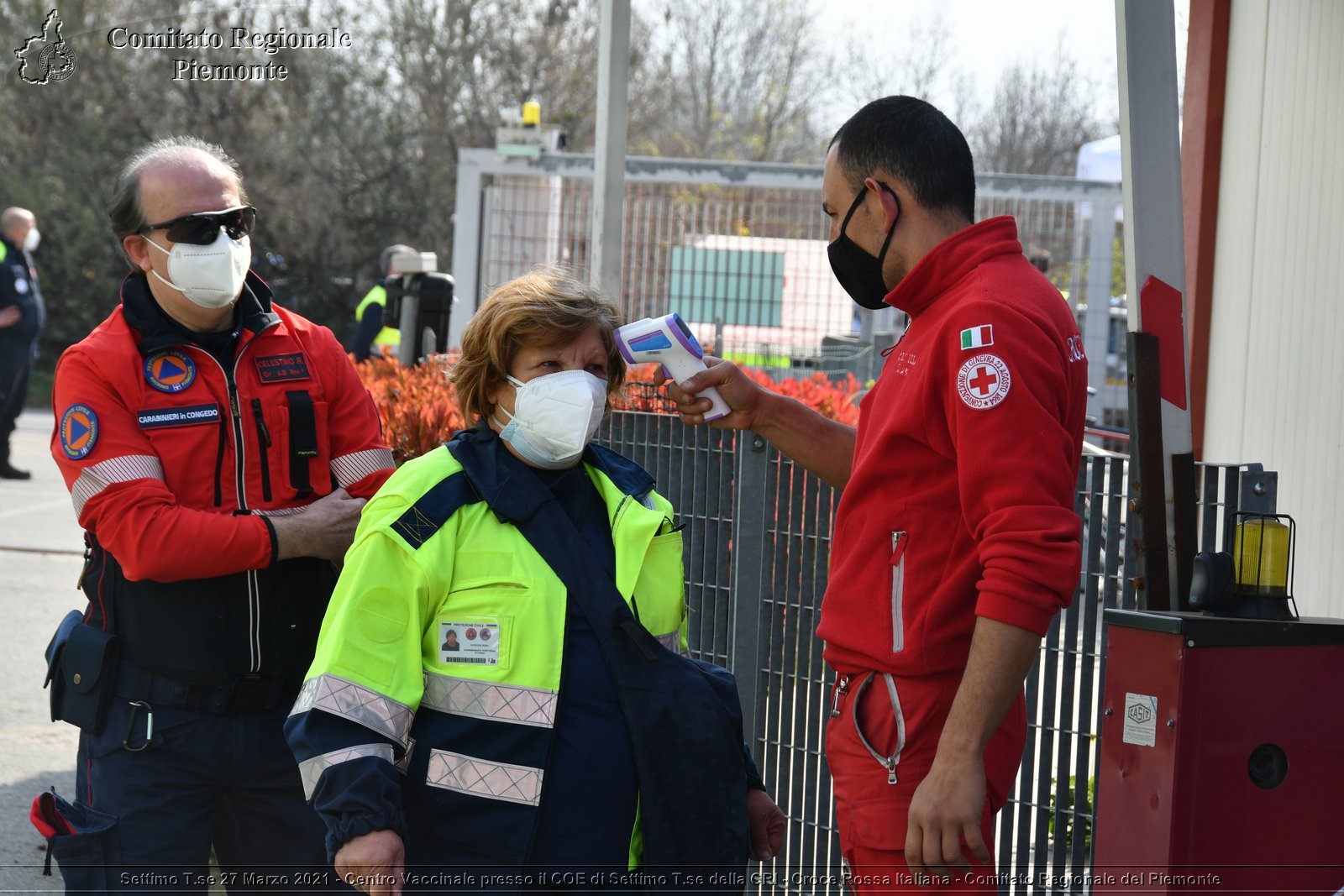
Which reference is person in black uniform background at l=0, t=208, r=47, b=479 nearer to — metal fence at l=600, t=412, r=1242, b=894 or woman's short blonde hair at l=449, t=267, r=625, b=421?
metal fence at l=600, t=412, r=1242, b=894

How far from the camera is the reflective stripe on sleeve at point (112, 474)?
3.19 m

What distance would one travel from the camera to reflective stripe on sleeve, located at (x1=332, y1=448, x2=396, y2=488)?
3615 mm

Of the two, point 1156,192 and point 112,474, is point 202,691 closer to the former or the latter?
point 112,474

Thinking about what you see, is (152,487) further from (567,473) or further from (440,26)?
(440,26)

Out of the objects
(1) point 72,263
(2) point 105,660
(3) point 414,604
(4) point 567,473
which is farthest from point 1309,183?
(1) point 72,263

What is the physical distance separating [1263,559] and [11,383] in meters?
13.4

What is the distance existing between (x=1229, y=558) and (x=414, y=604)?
1.73 meters

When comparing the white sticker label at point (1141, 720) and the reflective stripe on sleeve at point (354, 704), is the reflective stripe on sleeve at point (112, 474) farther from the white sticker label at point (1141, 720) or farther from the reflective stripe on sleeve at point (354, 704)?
the white sticker label at point (1141, 720)

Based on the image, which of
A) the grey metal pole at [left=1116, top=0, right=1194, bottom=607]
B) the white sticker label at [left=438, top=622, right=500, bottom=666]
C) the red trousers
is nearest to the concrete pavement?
the white sticker label at [left=438, top=622, right=500, bottom=666]

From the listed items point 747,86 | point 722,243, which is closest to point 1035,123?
point 747,86

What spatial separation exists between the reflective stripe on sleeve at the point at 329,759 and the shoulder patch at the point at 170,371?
4.11 ft

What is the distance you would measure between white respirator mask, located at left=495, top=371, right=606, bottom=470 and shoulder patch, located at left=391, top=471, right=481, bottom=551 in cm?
19

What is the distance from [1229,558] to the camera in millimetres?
2920

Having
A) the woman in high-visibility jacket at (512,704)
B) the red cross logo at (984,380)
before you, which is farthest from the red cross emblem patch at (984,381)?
the woman in high-visibility jacket at (512,704)
